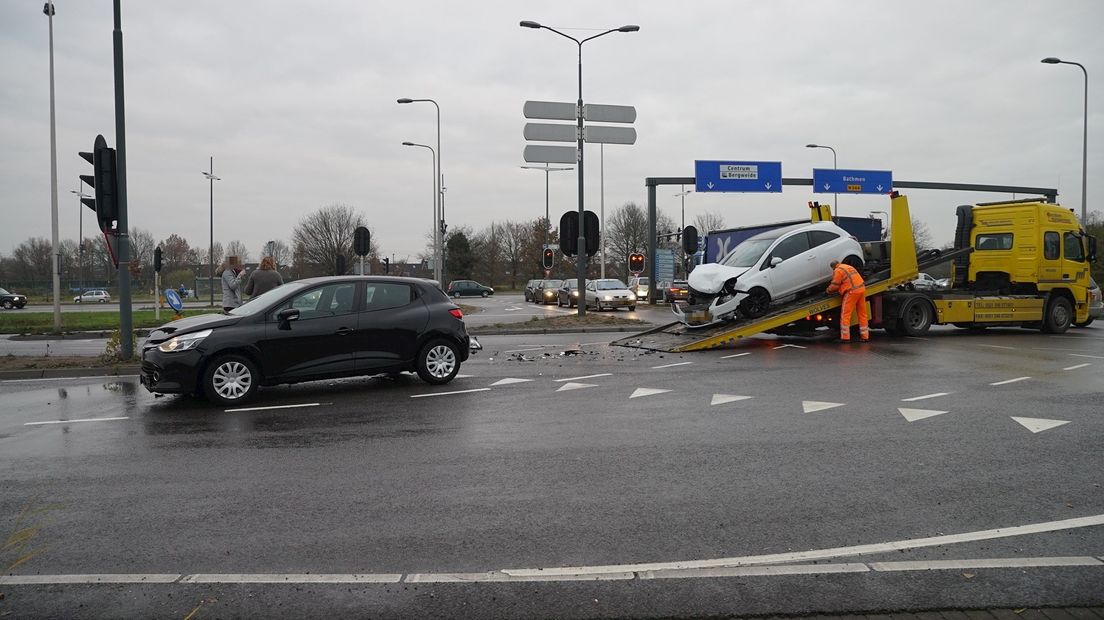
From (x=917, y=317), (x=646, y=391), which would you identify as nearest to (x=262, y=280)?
(x=646, y=391)

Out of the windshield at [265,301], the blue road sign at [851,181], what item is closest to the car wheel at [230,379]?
the windshield at [265,301]

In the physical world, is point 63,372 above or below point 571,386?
above

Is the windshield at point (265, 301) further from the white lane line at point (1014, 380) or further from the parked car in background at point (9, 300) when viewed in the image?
the parked car in background at point (9, 300)

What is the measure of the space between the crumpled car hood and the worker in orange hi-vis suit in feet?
6.01

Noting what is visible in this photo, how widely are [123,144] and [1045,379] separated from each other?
47.7 ft

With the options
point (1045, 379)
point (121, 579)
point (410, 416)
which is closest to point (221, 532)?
point (121, 579)

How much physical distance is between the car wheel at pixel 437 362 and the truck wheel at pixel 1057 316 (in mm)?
14767

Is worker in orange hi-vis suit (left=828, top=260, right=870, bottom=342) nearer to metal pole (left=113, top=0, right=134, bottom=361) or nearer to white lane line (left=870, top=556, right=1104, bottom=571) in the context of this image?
white lane line (left=870, top=556, right=1104, bottom=571)

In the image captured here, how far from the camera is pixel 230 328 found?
9148mm

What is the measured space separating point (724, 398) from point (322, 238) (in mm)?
65395

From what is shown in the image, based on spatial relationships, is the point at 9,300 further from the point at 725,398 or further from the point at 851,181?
the point at 725,398

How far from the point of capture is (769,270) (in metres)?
15.5

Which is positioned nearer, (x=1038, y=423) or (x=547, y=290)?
(x=1038, y=423)

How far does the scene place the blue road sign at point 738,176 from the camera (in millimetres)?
32250
